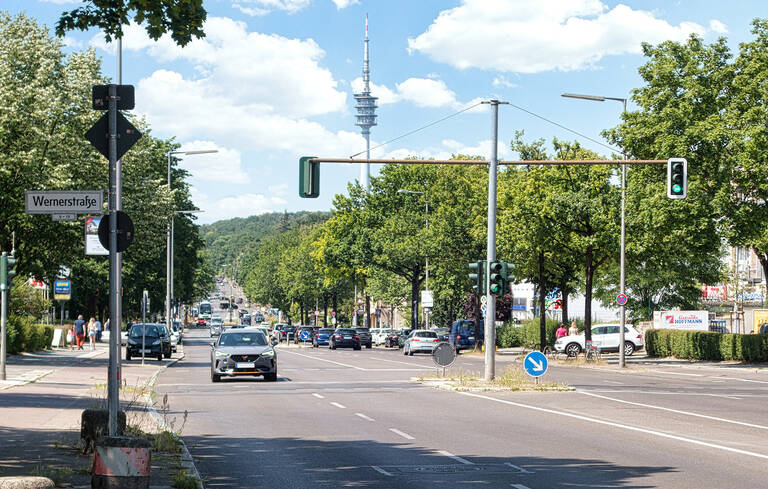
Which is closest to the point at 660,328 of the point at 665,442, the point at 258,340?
the point at 258,340

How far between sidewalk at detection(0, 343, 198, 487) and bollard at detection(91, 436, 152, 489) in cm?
119

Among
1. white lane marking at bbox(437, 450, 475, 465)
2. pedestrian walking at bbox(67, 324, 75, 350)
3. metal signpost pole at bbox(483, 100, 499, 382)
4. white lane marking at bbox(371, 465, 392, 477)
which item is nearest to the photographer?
white lane marking at bbox(371, 465, 392, 477)

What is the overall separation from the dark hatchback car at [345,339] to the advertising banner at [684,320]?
22.2 meters

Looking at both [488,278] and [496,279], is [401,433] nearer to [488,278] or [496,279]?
[496,279]

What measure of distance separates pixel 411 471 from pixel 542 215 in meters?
35.8

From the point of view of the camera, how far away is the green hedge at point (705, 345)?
42.6 meters

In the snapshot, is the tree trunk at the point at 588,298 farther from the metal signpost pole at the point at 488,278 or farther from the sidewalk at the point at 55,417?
the sidewalk at the point at 55,417

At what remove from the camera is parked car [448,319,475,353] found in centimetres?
6081

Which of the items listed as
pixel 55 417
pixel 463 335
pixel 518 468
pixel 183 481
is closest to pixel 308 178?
pixel 55 417

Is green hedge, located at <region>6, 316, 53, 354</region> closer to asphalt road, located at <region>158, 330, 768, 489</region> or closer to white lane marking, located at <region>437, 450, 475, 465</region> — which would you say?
asphalt road, located at <region>158, 330, 768, 489</region>

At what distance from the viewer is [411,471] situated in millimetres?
11828

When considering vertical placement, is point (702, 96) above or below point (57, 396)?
above

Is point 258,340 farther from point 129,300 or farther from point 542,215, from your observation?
point 129,300

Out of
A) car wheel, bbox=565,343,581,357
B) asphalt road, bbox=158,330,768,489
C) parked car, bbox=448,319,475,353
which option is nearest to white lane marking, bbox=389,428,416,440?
asphalt road, bbox=158,330,768,489
